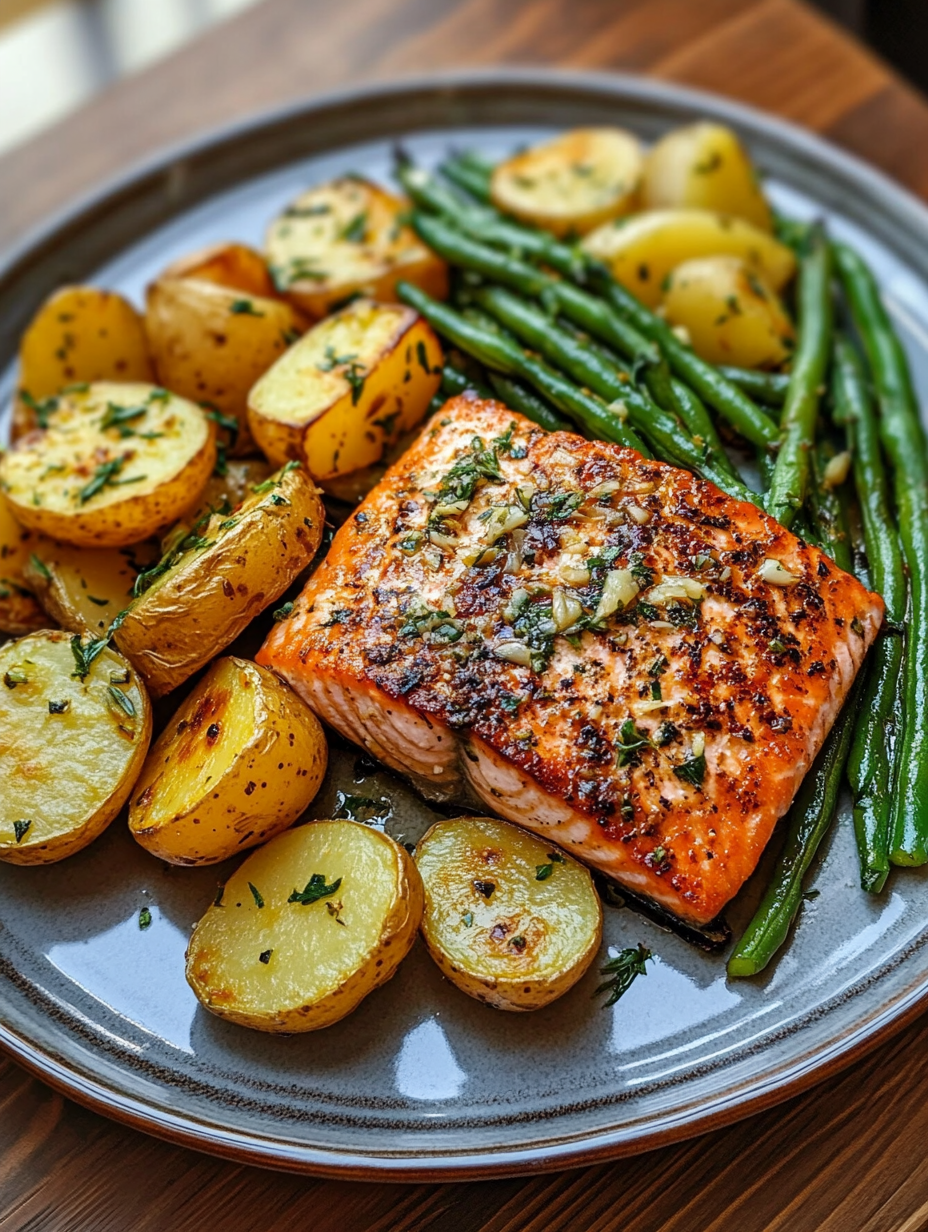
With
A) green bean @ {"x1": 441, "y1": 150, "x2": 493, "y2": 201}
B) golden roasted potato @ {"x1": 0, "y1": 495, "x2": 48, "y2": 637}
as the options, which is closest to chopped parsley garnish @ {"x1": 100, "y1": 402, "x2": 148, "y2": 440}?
golden roasted potato @ {"x1": 0, "y1": 495, "x2": 48, "y2": 637}

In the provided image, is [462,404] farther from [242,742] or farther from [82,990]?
[82,990]

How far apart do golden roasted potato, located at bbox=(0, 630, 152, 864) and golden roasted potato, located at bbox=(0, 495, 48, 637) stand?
0.94ft

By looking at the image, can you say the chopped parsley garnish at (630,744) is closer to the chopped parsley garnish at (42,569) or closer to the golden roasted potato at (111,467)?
the golden roasted potato at (111,467)

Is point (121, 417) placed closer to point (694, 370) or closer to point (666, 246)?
point (694, 370)

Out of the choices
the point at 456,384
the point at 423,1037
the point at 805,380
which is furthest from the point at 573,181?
the point at 423,1037

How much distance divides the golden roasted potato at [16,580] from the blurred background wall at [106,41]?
2.37 m

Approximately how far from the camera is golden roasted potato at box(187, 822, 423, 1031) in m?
2.42

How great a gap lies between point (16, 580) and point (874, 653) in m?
2.34

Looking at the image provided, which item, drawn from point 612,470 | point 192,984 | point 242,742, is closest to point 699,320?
point 612,470

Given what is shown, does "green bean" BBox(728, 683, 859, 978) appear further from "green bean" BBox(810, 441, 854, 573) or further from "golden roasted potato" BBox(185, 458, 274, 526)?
"golden roasted potato" BBox(185, 458, 274, 526)

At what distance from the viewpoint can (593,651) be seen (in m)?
2.68

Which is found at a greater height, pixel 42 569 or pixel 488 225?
pixel 488 225

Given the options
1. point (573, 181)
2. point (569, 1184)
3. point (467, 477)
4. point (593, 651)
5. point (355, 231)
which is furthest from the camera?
point (573, 181)

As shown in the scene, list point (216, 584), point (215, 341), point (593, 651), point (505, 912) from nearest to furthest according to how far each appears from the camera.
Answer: point (505, 912) → point (593, 651) → point (216, 584) → point (215, 341)
